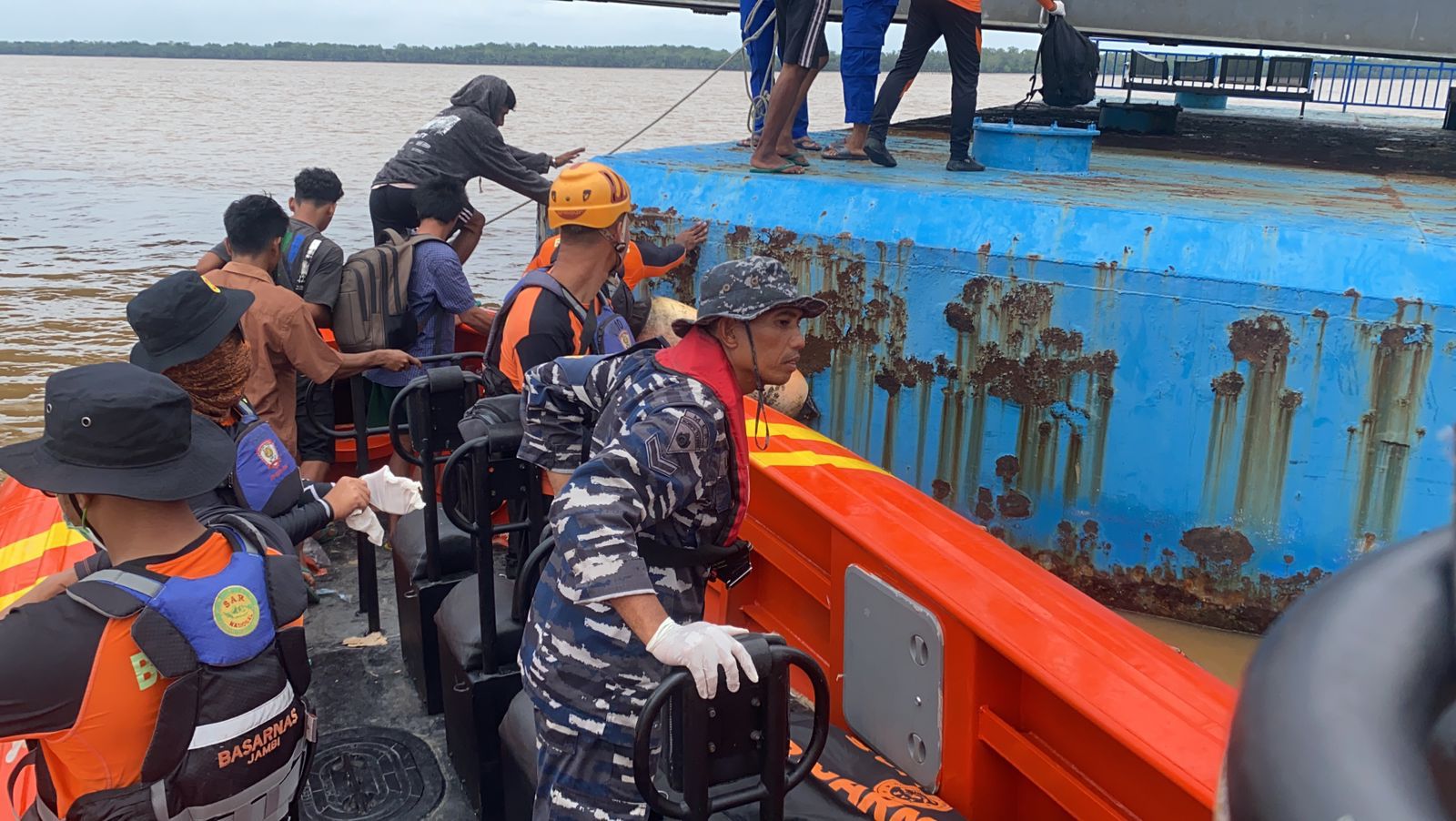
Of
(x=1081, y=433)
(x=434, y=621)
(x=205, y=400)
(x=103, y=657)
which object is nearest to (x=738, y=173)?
(x=1081, y=433)

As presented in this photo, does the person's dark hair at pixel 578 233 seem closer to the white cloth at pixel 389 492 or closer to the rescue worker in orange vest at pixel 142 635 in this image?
the white cloth at pixel 389 492

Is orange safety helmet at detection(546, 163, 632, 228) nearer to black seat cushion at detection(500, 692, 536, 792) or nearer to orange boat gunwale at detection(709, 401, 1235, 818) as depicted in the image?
orange boat gunwale at detection(709, 401, 1235, 818)

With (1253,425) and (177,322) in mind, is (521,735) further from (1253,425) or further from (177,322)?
(1253,425)

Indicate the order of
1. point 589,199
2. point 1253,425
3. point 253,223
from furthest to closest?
1. point 253,223
2. point 1253,425
3. point 589,199

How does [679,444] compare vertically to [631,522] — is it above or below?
above

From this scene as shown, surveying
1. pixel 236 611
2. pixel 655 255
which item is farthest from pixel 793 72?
pixel 236 611

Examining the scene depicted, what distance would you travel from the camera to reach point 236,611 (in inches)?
78.6

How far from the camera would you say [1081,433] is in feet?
14.2

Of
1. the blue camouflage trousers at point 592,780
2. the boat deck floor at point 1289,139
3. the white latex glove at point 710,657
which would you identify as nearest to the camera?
the white latex glove at point 710,657

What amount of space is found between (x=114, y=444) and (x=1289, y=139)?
1026cm

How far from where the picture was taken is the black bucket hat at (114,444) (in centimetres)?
195

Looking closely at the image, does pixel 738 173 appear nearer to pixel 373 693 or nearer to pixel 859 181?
pixel 859 181

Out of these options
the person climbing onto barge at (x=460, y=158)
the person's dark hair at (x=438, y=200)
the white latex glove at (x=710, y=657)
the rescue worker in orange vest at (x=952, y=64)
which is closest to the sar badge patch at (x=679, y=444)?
the white latex glove at (x=710, y=657)

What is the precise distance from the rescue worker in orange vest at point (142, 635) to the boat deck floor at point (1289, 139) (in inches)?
286
